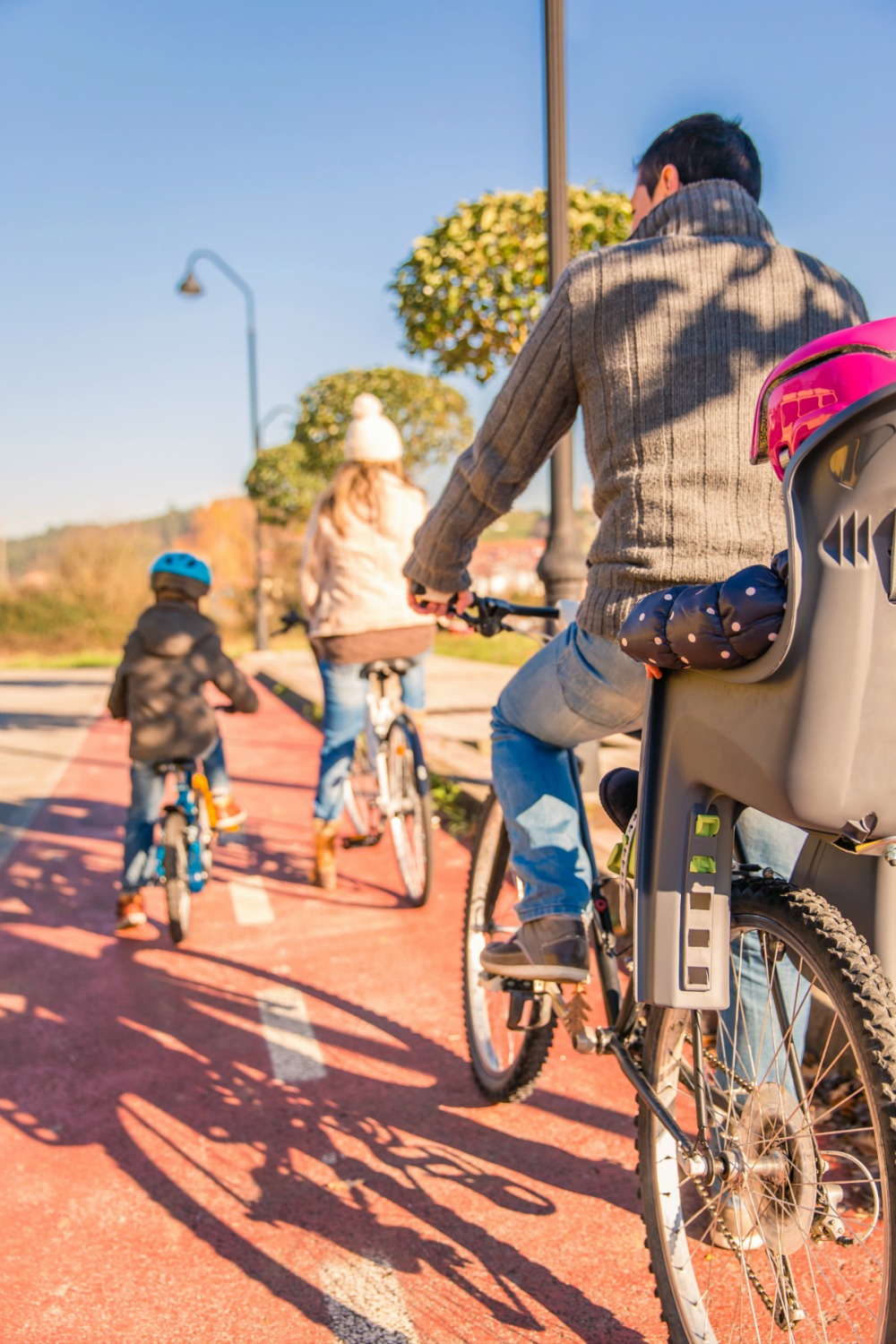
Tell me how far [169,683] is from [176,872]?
748mm

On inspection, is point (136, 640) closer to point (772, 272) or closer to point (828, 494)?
point (772, 272)

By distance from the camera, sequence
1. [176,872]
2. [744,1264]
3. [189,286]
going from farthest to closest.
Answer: [189,286], [176,872], [744,1264]

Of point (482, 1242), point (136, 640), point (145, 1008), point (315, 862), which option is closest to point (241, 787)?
point (315, 862)

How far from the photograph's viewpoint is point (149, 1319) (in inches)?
83.7

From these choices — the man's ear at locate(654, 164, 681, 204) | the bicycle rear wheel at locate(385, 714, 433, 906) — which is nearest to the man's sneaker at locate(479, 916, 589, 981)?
the man's ear at locate(654, 164, 681, 204)

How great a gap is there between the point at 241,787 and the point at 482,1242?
18.7ft

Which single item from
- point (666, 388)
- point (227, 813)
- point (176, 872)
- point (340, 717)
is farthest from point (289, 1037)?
point (666, 388)

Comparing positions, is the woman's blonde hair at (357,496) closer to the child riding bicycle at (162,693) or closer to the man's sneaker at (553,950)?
the child riding bicycle at (162,693)

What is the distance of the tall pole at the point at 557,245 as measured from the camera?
5.11 m

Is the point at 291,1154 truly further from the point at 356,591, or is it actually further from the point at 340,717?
the point at 356,591

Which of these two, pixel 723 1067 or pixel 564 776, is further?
pixel 564 776

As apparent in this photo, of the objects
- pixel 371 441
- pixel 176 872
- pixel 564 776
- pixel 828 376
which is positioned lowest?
pixel 176 872

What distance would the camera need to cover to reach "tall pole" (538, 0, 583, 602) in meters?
5.11

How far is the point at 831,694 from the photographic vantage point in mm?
1320
